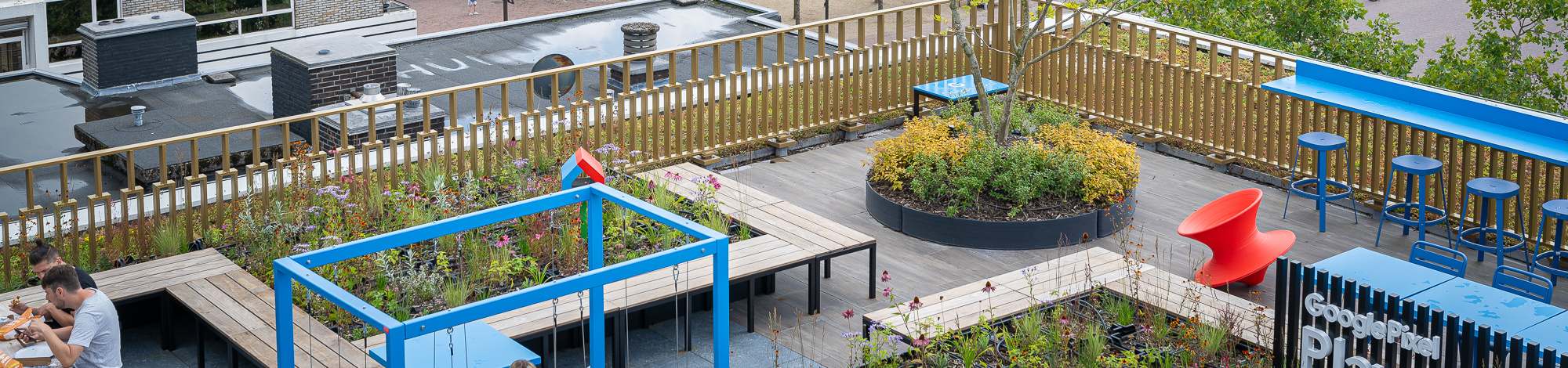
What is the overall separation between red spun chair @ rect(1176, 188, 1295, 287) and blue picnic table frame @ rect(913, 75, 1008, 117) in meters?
3.75

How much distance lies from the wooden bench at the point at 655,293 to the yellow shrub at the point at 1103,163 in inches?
108

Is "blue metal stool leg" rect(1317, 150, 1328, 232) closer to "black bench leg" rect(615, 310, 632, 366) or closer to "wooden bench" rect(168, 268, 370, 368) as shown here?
"black bench leg" rect(615, 310, 632, 366)

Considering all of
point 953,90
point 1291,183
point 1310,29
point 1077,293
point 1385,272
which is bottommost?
point 1077,293

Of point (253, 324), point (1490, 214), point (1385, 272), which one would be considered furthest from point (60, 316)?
point (1490, 214)

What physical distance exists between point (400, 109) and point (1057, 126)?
545 cm

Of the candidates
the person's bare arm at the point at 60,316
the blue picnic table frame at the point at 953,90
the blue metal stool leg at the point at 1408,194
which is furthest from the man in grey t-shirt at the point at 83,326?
the blue metal stool leg at the point at 1408,194

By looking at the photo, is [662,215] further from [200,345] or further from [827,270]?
[200,345]

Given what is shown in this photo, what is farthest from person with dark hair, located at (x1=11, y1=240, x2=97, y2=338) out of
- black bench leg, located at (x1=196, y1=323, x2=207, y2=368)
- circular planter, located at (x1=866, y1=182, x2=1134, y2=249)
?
circular planter, located at (x1=866, y1=182, x2=1134, y2=249)

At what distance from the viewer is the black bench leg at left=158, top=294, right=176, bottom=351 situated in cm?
889

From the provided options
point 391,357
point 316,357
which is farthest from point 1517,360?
point 316,357

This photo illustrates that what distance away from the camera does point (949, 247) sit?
1111cm

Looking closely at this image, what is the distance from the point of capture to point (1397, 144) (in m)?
11.5

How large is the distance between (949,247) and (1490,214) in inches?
162

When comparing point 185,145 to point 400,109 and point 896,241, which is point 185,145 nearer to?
point 400,109
